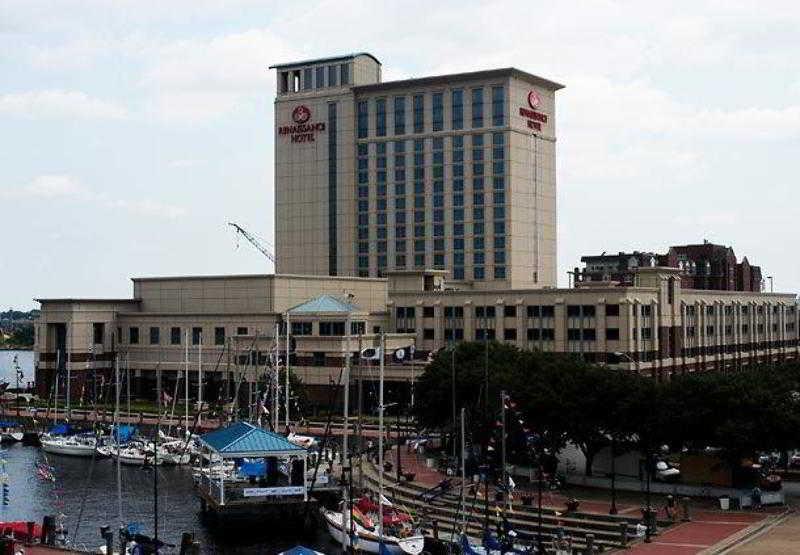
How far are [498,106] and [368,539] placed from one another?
133 metres

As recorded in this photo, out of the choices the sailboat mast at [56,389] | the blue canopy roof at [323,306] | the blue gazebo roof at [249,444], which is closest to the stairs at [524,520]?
the blue gazebo roof at [249,444]

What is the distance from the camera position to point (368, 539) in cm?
7575

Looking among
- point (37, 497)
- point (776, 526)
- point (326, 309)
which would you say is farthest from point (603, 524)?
point (326, 309)

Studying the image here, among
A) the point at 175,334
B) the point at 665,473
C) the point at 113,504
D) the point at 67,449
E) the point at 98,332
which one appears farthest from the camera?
the point at 98,332

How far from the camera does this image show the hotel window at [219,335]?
172 m

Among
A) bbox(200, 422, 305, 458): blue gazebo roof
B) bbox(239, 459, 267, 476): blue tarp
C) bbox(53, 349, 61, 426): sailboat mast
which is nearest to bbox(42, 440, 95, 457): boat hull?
bbox(53, 349, 61, 426): sailboat mast

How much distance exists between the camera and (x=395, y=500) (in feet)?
289

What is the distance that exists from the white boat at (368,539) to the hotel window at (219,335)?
298ft

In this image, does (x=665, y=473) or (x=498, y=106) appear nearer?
(x=665, y=473)

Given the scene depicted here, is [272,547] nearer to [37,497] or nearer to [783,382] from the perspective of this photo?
[37,497]

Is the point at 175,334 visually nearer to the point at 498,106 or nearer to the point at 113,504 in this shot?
the point at 498,106

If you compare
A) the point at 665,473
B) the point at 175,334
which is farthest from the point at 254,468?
the point at 175,334

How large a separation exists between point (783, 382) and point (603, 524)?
74.2 feet

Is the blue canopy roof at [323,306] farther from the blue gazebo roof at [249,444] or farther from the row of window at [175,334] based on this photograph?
the blue gazebo roof at [249,444]
